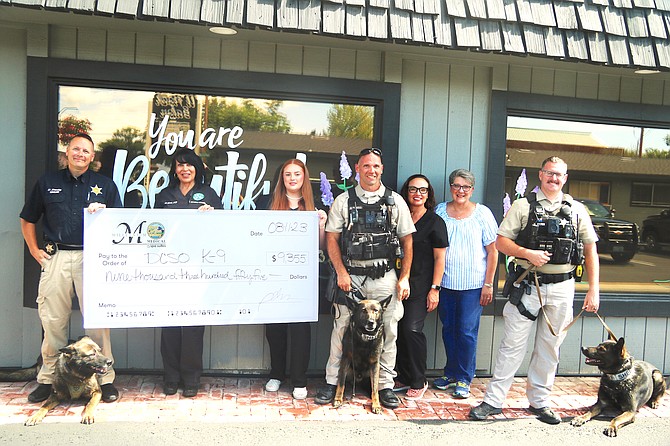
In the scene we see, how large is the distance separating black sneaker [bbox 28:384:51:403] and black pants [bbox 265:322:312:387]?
1.72 meters

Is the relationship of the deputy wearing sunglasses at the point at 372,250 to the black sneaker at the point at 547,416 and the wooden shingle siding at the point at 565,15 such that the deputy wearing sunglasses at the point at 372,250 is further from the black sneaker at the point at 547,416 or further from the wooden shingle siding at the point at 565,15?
the wooden shingle siding at the point at 565,15

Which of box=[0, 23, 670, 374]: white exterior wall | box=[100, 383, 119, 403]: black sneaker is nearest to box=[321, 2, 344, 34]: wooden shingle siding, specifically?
box=[0, 23, 670, 374]: white exterior wall

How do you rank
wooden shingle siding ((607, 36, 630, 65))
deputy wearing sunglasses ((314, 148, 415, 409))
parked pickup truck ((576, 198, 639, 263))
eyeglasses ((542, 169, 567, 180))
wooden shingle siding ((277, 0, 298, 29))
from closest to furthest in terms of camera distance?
eyeglasses ((542, 169, 567, 180)) < wooden shingle siding ((277, 0, 298, 29)) < deputy wearing sunglasses ((314, 148, 415, 409)) < wooden shingle siding ((607, 36, 630, 65)) < parked pickup truck ((576, 198, 639, 263))

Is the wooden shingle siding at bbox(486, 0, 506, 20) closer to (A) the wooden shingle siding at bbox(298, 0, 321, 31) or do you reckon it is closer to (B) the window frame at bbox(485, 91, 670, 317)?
(B) the window frame at bbox(485, 91, 670, 317)

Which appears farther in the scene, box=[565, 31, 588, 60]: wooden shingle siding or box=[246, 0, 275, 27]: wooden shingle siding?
box=[565, 31, 588, 60]: wooden shingle siding

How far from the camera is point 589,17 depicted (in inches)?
180

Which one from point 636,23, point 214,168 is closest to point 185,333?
point 214,168

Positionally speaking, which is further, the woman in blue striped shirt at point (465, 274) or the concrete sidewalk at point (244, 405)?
the woman in blue striped shirt at point (465, 274)

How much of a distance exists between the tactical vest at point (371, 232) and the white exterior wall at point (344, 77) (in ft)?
2.86

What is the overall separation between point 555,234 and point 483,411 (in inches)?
56.9

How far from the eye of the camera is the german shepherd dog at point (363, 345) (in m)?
4.04

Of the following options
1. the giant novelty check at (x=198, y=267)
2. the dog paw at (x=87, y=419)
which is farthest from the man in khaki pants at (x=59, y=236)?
the dog paw at (x=87, y=419)

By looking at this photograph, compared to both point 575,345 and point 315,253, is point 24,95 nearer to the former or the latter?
point 315,253

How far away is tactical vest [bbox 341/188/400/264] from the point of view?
4176 mm
